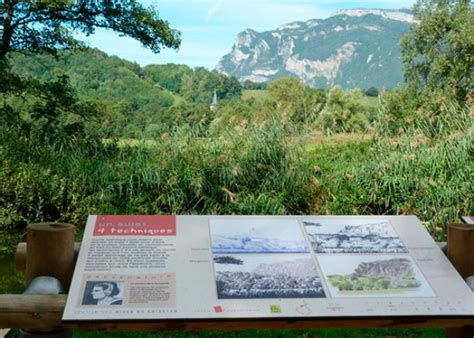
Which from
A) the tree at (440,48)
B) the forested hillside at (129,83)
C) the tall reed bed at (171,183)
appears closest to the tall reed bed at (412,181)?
the tall reed bed at (171,183)

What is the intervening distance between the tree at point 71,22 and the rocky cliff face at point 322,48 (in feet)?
272

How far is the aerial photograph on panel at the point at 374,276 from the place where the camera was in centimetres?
223

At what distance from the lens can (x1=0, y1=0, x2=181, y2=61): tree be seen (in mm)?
8758

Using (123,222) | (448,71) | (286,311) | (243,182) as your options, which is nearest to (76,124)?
(243,182)

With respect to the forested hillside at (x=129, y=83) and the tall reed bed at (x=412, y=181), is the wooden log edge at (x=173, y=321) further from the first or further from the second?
the forested hillside at (x=129, y=83)

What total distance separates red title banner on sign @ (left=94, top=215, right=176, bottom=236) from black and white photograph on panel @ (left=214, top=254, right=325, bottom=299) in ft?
0.78

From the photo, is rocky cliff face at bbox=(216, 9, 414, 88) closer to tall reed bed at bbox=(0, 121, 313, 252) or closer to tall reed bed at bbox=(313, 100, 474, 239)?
tall reed bed at bbox=(313, 100, 474, 239)

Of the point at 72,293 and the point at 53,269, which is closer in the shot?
the point at 72,293

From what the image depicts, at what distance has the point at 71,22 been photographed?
9.18 m

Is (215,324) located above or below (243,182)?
above

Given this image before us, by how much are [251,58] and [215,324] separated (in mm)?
108913

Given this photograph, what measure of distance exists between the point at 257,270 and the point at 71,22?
7.62 metres

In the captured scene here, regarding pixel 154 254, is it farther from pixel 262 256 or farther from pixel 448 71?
pixel 448 71

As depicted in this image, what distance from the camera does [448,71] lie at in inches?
808
